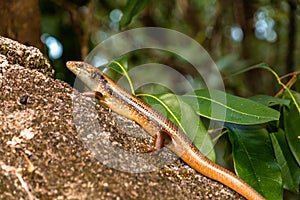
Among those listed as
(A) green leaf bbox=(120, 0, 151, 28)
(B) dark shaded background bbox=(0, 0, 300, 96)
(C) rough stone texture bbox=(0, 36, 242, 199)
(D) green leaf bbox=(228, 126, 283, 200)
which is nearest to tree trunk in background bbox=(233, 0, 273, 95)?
(B) dark shaded background bbox=(0, 0, 300, 96)

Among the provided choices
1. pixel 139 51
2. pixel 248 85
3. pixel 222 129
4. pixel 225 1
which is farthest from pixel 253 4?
pixel 222 129

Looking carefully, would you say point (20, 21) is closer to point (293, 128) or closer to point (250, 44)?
point (293, 128)

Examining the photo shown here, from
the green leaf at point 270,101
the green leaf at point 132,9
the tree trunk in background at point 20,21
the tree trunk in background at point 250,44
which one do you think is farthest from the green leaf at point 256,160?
the tree trunk in background at point 250,44

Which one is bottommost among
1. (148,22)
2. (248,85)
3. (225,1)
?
(248,85)

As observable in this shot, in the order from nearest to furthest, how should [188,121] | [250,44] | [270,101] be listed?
[188,121]
[270,101]
[250,44]

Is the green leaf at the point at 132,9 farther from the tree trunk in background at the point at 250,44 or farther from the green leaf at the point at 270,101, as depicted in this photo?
the tree trunk in background at the point at 250,44

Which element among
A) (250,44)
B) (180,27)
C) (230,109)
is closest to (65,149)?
(230,109)

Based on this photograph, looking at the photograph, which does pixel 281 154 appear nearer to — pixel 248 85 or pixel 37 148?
pixel 37 148
